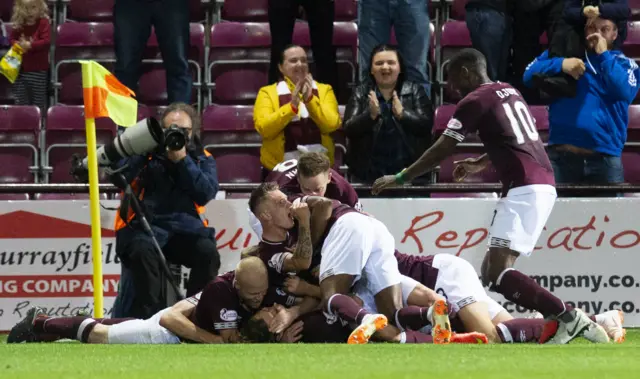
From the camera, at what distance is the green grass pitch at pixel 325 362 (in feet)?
16.6

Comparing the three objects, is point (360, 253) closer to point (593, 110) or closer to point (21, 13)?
point (593, 110)

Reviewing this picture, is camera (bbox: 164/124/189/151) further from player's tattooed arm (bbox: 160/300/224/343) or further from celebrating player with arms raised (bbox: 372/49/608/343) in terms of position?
celebrating player with arms raised (bbox: 372/49/608/343)

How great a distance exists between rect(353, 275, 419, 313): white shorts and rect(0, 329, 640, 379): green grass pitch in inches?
43.1

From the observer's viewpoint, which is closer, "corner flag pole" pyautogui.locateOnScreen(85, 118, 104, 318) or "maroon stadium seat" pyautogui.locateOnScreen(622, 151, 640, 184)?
"corner flag pole" pyautogui.locateOnScreen(85, 118, 104, 318)

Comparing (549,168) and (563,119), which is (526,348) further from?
(563,119)

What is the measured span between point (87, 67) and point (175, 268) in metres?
1.72

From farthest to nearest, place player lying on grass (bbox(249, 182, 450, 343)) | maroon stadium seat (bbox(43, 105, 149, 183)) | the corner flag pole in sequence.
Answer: maroon stadium seat (bbox(43, 105, 149, 183)) < the corner flag pole < player lying on grass (bbox(249, 182, 450, 343))

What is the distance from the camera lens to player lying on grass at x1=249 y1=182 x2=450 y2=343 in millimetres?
7758

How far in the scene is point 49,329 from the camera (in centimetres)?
834

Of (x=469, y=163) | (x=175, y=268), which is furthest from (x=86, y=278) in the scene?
(x=469, y=163)

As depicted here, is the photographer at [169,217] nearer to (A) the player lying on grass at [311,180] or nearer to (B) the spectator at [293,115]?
(A) the player lying on grass at [311,180]

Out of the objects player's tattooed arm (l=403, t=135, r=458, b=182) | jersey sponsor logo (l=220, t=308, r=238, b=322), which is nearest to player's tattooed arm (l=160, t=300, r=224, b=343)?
jersey sponsor logo (l=220, t=308, r=238, b=322)

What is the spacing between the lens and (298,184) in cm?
893

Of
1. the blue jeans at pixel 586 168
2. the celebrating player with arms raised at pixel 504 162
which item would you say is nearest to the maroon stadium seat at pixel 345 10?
the blue jeans at pixel 586 168
